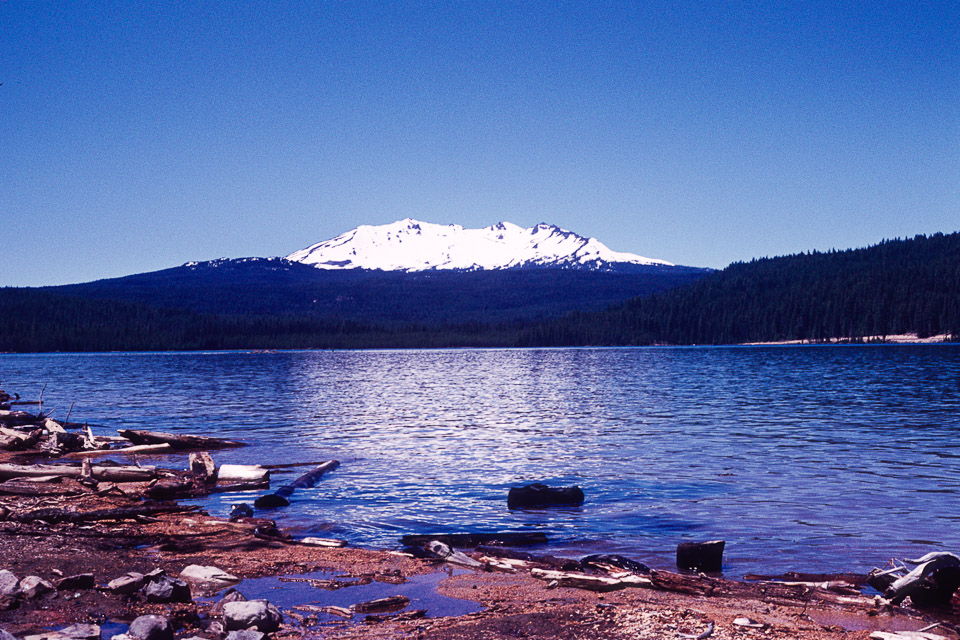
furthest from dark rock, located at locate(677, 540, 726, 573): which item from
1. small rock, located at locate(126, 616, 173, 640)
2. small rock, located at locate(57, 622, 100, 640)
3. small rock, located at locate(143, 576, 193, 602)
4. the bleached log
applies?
the bleached log

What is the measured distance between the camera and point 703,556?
43.3 feet

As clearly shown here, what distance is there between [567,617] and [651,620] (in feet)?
3.25

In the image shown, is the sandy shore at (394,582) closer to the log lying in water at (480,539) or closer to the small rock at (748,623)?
the small rock at (748,623)

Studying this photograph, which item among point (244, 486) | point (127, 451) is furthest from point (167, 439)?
point (244, 486)

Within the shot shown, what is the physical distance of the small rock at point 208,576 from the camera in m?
11.3

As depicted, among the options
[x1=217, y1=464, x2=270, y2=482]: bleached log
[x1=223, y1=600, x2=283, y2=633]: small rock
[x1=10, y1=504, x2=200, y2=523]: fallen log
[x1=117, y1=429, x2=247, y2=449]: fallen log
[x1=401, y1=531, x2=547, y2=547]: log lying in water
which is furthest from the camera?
[x1=117, y1=429, x2=247, y2=449]: fallen log

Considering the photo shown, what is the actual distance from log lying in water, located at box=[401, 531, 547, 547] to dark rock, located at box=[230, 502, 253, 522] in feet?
13.4

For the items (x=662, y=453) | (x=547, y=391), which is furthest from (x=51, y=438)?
(x=547, y=391)

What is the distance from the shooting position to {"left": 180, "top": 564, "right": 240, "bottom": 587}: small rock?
444 inches

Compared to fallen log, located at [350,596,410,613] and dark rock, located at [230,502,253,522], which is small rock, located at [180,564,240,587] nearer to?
fallen log, located at [350,596,410,613]

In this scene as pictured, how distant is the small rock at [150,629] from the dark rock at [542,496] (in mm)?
11102

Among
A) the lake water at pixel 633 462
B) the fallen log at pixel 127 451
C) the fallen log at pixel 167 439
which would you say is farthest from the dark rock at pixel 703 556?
the fallen log at pixel 167 439

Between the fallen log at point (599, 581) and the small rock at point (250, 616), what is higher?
the small rock at point (250, 616)

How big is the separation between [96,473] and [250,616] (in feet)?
42.8
